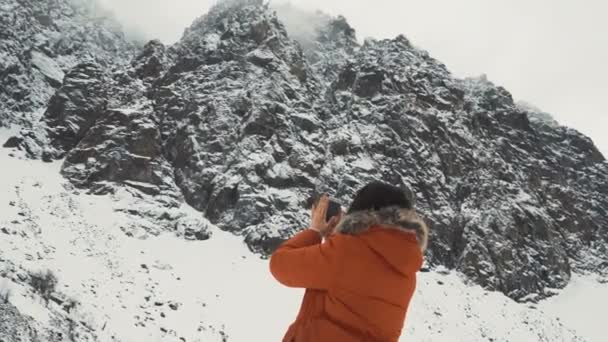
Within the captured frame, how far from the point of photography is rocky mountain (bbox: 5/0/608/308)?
38.0m

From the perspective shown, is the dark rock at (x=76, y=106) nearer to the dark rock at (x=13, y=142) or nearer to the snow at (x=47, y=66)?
the dark rock at (x=13, y=142)

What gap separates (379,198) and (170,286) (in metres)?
24.1

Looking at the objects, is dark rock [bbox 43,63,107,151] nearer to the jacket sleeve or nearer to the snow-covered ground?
the snow-covered ground

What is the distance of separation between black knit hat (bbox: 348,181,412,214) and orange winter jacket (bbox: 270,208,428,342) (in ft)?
0.15

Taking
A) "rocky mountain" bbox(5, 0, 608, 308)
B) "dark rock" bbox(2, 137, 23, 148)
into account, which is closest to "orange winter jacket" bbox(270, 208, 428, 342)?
"rocky mountain" bbox(5, 0, 608, 308)

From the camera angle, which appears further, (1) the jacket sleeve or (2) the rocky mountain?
(2) the rocky mountain

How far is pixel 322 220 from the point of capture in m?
2.69

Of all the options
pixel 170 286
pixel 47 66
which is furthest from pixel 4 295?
pixel 47 66

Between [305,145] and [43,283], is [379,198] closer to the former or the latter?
[43,283]

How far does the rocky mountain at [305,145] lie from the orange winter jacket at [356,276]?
102 feet

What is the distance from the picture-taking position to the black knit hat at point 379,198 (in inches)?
100

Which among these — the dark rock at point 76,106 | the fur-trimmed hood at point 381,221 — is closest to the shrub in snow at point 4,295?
the fur-trimmed hood at point 381,221

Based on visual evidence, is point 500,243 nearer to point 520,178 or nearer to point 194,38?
point 520,178

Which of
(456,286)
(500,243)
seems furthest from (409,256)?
(500,243)
